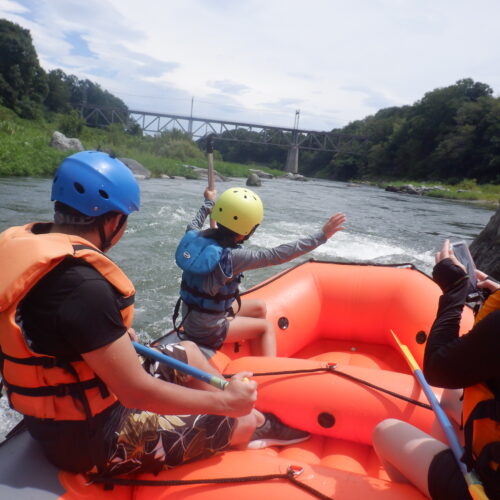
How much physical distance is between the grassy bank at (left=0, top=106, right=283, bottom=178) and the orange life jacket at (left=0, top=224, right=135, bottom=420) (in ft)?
1.43

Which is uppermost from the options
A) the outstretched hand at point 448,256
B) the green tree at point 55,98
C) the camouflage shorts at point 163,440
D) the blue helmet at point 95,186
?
the green tree at point 55,98

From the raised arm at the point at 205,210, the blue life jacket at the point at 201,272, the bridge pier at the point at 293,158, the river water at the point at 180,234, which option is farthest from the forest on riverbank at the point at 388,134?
the blue life jacket at the point at 201,272

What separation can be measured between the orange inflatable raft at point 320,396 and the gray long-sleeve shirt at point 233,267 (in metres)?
0.21

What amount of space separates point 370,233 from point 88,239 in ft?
33.1

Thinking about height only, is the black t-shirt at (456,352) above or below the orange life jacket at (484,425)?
above

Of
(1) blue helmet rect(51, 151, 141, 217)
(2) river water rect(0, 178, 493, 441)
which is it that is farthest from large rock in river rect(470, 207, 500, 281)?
(1) blue helmet rect(51, 151, 141, 217)

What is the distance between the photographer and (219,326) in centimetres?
240

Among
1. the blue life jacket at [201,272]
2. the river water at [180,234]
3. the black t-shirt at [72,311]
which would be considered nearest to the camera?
the black t-shirt at [72,311]

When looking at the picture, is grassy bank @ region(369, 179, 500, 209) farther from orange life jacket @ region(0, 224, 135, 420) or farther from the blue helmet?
orange life jacket @ region(0, 224, 135, 420)

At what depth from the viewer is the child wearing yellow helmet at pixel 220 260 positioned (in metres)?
2.26

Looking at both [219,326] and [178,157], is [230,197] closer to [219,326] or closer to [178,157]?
[219,326]

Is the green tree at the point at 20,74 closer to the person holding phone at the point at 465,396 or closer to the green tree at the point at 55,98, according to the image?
the green tree at the point at 55,98

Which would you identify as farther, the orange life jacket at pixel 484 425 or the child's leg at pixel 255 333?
the child's leg at pixel 255 333

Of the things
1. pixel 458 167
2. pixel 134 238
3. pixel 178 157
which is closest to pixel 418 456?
pixel 134 238
